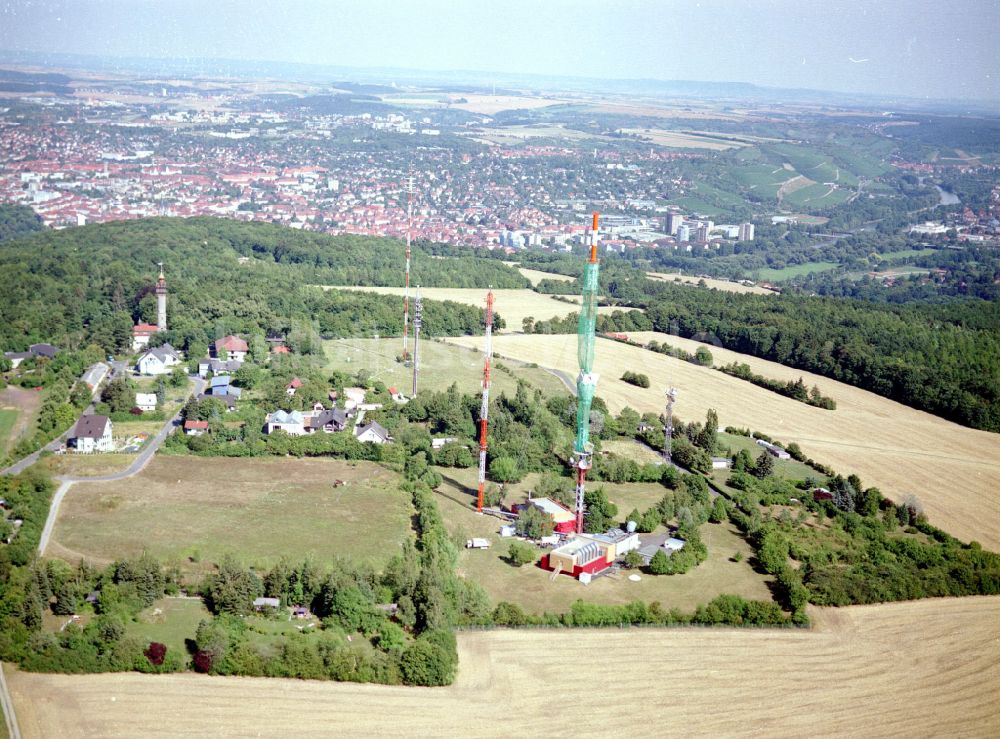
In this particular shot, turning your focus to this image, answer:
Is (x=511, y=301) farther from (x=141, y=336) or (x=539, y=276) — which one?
(x=141, y=336)

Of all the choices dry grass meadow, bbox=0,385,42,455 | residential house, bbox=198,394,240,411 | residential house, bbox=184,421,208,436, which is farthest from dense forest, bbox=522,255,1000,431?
dry grass meadow, bbox=0,385,42,455

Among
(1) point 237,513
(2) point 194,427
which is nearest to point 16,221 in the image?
(2) point 194,427

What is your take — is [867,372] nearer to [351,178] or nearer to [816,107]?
[351,178]

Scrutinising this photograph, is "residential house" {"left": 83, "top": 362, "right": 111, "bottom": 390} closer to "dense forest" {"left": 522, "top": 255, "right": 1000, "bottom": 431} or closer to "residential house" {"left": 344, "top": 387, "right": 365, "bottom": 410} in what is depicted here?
"residential house" {"left": 344, "top": 387, "right": 365, "bottom": 410}

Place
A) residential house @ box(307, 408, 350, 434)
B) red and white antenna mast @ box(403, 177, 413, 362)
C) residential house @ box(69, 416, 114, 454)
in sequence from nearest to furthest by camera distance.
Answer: residential house @ box(69, 416, 114, 454) < residential house @ box(307, 408, 350, 434) < red and white antenna mast @ box(403, 177, 413, 362)

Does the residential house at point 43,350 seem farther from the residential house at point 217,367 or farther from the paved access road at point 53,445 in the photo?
the residential house at point 217,367

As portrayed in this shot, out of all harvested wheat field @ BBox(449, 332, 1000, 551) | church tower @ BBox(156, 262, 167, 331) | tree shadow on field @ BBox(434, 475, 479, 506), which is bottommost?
harvested wheat field @ BBox(449, 332, 1000, 551)
